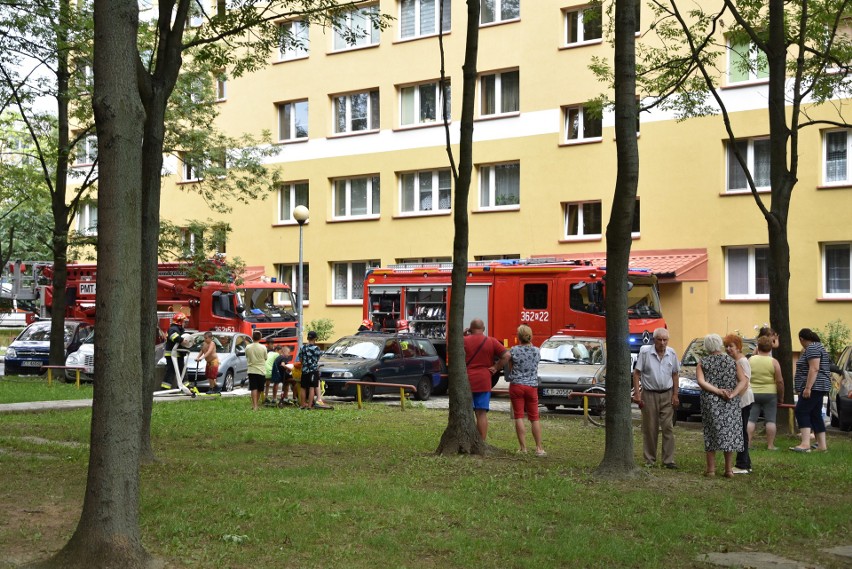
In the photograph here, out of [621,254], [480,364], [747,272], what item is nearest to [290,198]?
[747,272]

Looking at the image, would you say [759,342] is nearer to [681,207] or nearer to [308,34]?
[681,207]

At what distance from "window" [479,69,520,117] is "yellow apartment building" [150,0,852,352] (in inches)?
2.1

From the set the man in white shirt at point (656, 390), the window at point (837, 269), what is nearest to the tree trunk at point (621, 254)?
the man in white shirt at point (656, 390)

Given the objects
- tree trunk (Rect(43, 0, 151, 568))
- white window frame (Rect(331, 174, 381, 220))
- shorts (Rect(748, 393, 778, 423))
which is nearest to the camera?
tree trunk (Rect(43, 0, 151, 568))

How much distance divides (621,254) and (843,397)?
345 inches

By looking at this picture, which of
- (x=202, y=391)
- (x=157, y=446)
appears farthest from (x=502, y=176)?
(x=157, y=446)

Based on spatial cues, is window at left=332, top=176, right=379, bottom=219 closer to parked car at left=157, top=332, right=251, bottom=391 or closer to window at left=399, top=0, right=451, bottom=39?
window at left=399, top=0, right=451, bottom=39

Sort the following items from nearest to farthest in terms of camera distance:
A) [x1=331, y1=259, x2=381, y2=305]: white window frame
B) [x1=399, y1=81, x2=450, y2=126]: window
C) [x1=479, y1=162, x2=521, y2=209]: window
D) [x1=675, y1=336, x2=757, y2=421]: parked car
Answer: [x1=675, y1=336, x2=757, y2=421]: parked car → [x1=479, y1=162, x2=521, y2=209]: window → [x1=399, y1=81, x2=450, y2=126]: window → [x1=331, y1=259, x2=381, y2=305]: white window frame

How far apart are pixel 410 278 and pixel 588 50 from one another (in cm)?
1010

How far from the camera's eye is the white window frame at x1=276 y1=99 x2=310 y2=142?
42094 mm

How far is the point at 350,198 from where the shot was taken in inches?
1612

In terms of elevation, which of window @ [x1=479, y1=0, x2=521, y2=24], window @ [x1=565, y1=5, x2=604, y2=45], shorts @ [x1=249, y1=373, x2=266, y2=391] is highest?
window @ [x1=479, y1=0, x2=521, y2=24]

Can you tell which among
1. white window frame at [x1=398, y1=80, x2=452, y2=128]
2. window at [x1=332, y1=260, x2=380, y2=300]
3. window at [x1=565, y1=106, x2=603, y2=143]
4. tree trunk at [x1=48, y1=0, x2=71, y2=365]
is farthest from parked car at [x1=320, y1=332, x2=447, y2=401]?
white window frame at [x1=398, y1=80, x2=452, y2=128]

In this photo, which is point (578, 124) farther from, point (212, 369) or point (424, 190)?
point (212, 369)
